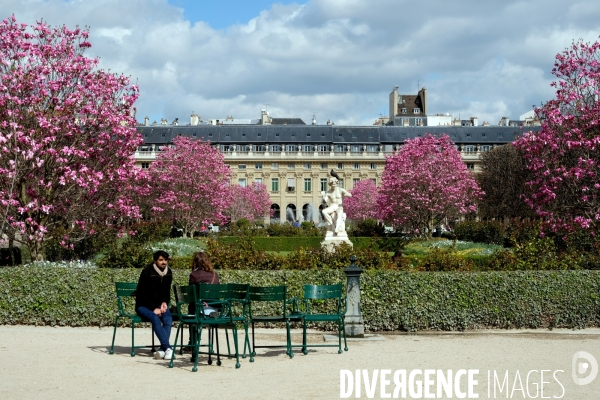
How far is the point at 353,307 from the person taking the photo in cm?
1155

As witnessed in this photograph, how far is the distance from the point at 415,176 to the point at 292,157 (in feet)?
156

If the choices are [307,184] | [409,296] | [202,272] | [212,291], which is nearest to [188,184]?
[409,296]

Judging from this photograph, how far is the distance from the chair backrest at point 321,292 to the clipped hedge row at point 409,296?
2393 millimetres

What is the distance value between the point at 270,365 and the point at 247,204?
55.2m

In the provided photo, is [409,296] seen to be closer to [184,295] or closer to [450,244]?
[184,295]

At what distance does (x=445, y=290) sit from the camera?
1234 centimetres

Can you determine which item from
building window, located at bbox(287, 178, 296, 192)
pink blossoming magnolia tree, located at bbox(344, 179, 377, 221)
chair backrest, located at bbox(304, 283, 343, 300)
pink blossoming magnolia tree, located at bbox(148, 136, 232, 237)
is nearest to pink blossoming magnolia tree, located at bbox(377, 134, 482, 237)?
pink blossoming magnolia tree, located at bbox(148, 136, 232, 237)

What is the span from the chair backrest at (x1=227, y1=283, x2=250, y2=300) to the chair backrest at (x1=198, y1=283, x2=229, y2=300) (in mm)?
68

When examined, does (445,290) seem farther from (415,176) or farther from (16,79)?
(415,176)

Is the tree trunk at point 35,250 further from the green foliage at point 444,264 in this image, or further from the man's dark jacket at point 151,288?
the green foliage at point 444,264

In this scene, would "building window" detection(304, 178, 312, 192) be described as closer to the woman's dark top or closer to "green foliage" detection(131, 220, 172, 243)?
"green foliage" detection(131, 220, 172, 243)

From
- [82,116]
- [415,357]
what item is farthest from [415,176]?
[415,357]

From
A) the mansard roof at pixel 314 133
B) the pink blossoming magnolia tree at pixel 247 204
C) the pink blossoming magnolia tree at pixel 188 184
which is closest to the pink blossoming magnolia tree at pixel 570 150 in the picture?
the pink blossoming magnolia tree at pixel 188 184

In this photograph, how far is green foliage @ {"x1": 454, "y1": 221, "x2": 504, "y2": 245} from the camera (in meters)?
33.0
